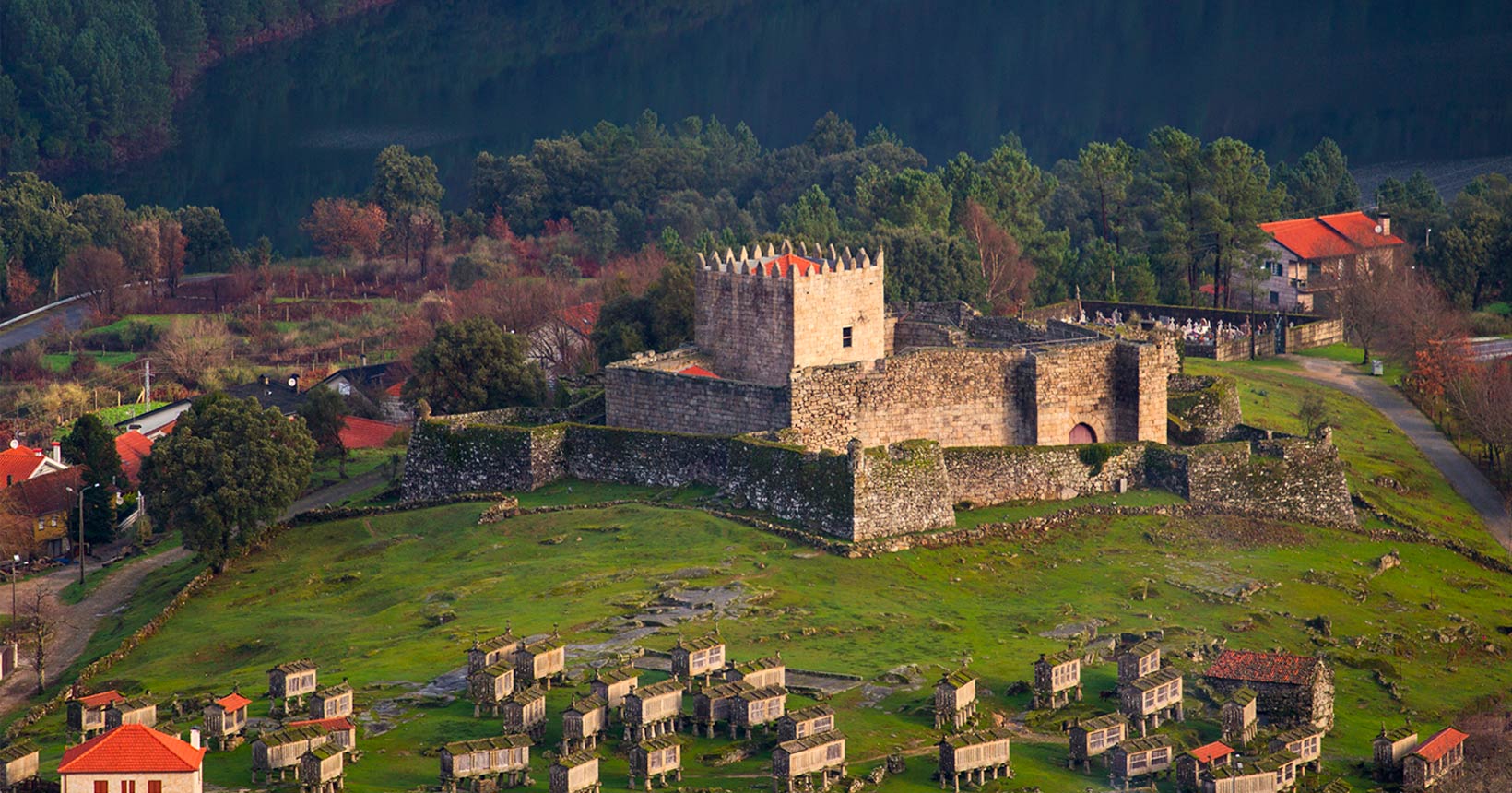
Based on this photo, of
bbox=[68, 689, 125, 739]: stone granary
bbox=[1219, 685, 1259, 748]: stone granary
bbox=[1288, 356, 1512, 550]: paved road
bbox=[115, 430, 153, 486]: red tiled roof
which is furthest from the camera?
bbox=[115, 430, 153, 486]: red tiled roof

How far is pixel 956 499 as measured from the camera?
242ft

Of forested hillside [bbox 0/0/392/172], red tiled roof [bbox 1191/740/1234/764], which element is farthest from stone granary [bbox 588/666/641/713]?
forested hillside [bbox 0/0/392/172]

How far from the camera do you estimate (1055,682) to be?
56594 millimetres

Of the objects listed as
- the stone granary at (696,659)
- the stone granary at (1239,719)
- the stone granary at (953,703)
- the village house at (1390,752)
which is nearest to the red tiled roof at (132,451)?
the stone granary at (696,659)

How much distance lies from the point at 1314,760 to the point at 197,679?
2783 cm

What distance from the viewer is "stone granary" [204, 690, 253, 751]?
5384cm

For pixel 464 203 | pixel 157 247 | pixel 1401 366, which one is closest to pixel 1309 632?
pixel 1401 366

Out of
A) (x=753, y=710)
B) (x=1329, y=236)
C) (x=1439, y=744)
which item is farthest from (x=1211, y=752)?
(x=1329, y=236)

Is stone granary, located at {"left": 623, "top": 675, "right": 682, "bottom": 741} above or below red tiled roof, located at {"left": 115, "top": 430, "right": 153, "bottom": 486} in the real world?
below

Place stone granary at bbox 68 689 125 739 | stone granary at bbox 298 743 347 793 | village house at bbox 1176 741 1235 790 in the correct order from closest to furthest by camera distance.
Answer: stone granary at bbox 298 743 347 793 → village house at bbox 1176 741 1235 790 → stone granary at bbox 68 689 125 739

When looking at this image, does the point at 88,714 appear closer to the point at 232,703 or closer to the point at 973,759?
the point at 232,703

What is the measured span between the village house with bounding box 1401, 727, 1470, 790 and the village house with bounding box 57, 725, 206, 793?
85.7ft

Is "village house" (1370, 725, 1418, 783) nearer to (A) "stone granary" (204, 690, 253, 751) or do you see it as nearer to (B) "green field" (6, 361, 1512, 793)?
(B) "green field" (6, 361, 1512, 793)

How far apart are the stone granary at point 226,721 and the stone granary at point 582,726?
732cm
